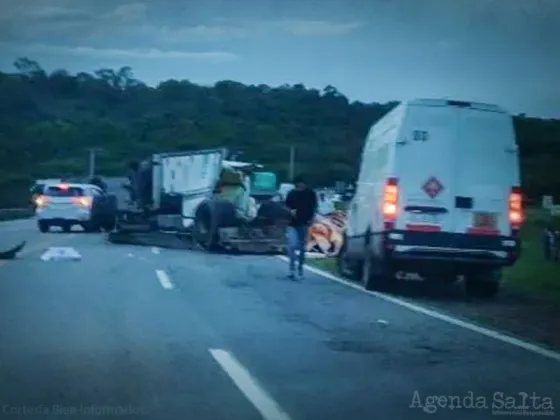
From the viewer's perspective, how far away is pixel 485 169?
733 inches

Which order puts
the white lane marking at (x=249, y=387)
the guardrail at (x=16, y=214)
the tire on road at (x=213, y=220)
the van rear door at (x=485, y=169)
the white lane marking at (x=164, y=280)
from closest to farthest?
the white lane marking at (x=249, y=387) → the van rear door at (x=485, y=169) → the white lane marking at (x=164, y=280) → the tire on road at (x=213, y=220) → the guardrail at (x=16, y=214)

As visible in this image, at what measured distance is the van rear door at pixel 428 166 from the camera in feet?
60.4

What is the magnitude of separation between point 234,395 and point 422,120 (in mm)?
9977

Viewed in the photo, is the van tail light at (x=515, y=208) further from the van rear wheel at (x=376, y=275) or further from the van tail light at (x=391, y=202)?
the van rear wheel at (x=376, y=275)

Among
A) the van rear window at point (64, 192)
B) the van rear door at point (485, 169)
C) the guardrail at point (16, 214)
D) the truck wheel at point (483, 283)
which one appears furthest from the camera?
the guardrail at point (16, 214)

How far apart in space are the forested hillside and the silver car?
18.3 ft

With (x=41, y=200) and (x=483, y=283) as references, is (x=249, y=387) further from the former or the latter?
(x=41, y=200)

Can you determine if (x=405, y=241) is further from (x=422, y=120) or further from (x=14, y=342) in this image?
(x=14, y=342)

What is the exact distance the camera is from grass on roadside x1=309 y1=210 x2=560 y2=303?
20969 millimetres

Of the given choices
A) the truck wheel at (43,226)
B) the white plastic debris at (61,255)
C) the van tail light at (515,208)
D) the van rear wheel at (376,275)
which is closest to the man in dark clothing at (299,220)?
the van rear wheel at (376,275)

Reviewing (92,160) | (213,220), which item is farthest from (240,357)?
(92,160)

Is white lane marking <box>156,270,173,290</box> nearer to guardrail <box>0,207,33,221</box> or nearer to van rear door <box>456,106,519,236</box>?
van rear door <box>456,106,519,236</box>

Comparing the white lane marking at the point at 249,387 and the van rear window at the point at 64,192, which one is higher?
the white lane marking at the point at 249,387

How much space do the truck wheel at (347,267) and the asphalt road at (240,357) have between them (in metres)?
2.73
